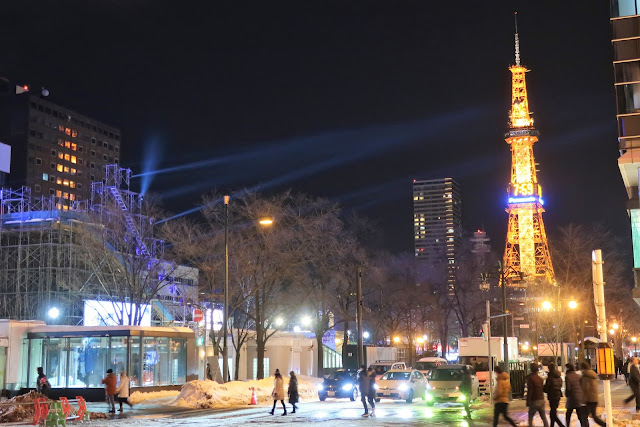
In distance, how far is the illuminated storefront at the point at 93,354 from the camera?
33.2 meters

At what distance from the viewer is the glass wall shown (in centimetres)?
3325

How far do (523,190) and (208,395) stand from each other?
393 ft

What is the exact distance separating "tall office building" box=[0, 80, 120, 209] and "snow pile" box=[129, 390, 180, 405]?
10273 centimetres

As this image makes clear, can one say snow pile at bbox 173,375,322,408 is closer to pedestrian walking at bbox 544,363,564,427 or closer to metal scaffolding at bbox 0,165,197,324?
pedestrian walking at bbox 544,363,564,427

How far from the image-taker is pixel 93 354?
33.6 metres

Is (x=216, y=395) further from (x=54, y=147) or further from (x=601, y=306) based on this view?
(x=54, y=147)

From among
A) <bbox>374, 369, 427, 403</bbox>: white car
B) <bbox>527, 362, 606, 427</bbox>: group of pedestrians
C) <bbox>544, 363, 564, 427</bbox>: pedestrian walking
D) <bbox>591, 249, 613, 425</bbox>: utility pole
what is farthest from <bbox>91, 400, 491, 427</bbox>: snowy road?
<bbox>591, 249, 613, 425</bbox>: utility pole

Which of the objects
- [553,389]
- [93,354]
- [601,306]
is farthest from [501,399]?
[93,354]

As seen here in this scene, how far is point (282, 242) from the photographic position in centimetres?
4178

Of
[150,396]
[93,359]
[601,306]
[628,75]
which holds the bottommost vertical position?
[150,396]

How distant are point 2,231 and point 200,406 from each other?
140ft

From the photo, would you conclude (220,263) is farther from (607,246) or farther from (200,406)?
(607,246)

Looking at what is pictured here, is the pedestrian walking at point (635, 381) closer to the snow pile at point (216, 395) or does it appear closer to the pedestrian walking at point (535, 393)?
the pedestrian walking at point (535, 393)

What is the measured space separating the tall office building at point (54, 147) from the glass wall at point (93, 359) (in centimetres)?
10053
